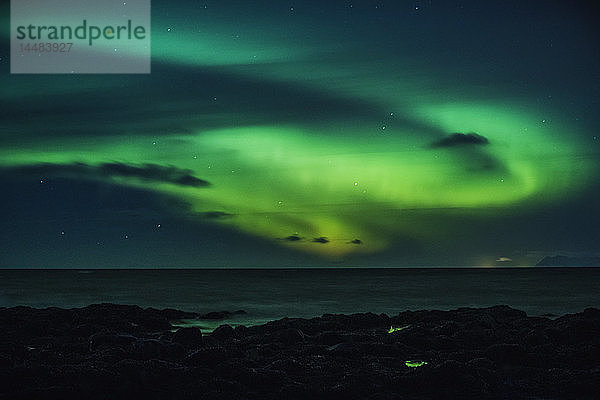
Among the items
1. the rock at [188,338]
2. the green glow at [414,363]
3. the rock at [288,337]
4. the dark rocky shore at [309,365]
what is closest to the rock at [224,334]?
the dark rocky shore at [309,365]

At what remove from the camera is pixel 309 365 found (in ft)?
40.0

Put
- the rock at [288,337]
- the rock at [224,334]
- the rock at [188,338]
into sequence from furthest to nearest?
the rock at [224,334]
the rock at [288,337]
the rock at [188,338]

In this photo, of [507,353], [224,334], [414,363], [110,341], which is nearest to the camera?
[414,363]

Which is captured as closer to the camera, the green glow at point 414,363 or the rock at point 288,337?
the green glow at point 414,363

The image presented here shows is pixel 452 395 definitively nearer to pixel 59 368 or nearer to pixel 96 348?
pixel 59 368

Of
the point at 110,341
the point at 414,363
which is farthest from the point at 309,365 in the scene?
the point at 110,341

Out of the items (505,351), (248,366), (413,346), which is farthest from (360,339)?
(248,366)

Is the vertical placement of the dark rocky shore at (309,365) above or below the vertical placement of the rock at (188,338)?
below

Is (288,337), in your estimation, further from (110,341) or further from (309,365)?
(110,341)

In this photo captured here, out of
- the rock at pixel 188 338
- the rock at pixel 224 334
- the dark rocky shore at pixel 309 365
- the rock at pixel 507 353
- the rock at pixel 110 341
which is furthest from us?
the rock at pixel 224 334

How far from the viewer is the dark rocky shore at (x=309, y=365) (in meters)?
10.3

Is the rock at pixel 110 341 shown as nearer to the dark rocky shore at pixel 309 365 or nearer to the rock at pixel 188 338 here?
the dark rocky shore at pixel 309 365

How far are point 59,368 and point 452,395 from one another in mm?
6481

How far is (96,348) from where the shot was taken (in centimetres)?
1388
